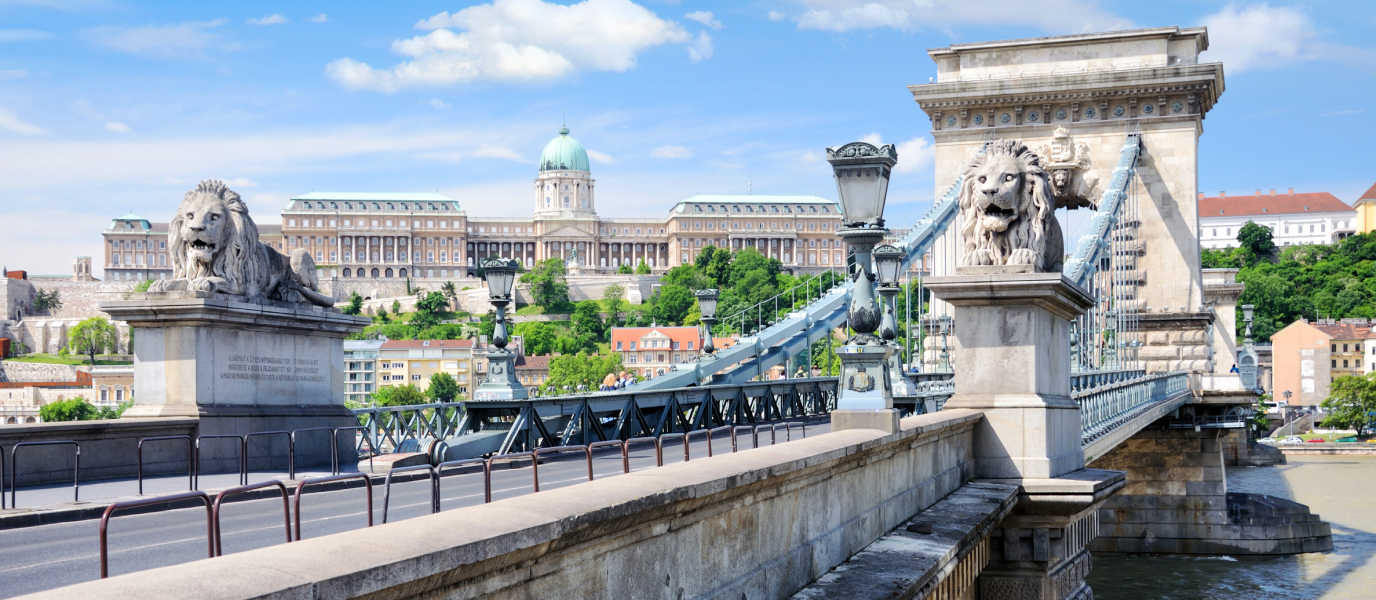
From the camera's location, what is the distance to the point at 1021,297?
32.3 feet

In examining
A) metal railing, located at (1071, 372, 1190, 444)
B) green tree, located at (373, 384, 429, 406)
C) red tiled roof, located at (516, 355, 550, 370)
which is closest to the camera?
metal railing, located at (1071, 372, 1190, 444)

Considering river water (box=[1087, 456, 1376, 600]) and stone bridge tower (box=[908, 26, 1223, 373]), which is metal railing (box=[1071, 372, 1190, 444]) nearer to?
river water (box=[1087, 456, 1376, 600])

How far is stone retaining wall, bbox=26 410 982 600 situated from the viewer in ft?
Result: 10.1

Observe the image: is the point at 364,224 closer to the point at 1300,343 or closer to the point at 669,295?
the point at 669,295

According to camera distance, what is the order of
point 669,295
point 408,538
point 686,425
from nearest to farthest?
point 408,538 < point 686,425 < point 669,295

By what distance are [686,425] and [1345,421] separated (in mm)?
81747

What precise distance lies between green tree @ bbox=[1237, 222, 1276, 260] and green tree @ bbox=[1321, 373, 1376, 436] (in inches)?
2771

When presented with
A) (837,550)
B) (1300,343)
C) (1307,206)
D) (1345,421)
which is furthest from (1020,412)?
(1307,206)

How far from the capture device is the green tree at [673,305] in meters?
166

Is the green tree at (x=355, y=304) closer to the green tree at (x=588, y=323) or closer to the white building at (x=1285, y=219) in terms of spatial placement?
the green tree at (x=588, y=323)

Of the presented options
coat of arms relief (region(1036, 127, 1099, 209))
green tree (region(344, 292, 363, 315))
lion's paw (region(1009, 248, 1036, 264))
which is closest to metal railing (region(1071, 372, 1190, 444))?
lion's paw (region(1009, 248, 1036, 264))

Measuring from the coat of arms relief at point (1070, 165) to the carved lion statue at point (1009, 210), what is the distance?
25886 millimetres

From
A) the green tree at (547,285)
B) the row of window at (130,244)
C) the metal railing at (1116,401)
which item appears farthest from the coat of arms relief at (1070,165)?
the row of window at (130,244)

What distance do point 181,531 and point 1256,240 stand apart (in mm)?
168732
